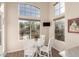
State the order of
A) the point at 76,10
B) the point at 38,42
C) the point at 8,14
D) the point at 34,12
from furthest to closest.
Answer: the point at 38,42 < the point at 34,12 < the point at 8,14 < the point at 76,10

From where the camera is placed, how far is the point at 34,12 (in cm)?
309

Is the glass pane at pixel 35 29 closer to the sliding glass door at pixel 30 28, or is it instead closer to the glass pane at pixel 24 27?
the sliding glass door at pixel 30 28

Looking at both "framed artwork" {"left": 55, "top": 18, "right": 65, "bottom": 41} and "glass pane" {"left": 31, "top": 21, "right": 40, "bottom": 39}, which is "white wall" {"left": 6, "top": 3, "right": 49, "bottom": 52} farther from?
"framed artwork" {"left": 55, "top": 18, "right": 65, "bottom": 41}

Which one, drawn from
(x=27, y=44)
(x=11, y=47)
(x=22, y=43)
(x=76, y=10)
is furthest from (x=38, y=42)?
(x=76, y=10)

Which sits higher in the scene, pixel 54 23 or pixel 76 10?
pixel 76 10

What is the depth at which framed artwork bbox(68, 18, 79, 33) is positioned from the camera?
9.02 ft

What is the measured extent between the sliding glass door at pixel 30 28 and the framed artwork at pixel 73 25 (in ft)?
2.62

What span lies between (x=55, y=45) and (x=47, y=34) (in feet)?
1.52

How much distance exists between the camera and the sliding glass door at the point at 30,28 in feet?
9.46

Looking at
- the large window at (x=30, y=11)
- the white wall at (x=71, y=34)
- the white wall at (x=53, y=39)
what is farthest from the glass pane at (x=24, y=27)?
the white wall at (x=71, y=34)

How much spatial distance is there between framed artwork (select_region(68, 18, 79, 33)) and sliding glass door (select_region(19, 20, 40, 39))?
80 cm

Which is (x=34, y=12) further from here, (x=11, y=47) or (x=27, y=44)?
(x=11, y=47)

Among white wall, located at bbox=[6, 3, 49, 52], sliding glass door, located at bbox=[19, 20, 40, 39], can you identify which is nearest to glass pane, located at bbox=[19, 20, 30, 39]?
sliding glass door, located at bbox=[19, 20, 40, 39]

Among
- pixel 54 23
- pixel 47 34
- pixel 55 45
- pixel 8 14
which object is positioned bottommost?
pixel 55 45
